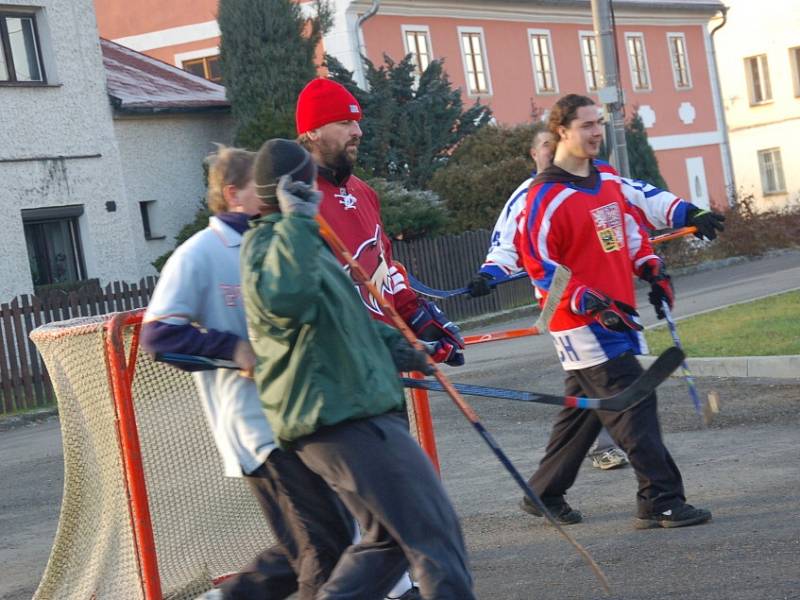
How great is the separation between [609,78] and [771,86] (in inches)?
1393

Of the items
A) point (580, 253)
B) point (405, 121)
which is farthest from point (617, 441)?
point (405, 121)

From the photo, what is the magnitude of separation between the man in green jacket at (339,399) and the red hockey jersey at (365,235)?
3.77 feet

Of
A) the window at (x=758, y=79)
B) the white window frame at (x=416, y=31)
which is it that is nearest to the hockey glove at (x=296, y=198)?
the white window frame at (x=416, y=31)

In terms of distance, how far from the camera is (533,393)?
16.2 ft

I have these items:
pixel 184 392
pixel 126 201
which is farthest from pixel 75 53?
pixel 184 392

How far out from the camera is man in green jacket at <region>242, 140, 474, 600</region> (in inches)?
155

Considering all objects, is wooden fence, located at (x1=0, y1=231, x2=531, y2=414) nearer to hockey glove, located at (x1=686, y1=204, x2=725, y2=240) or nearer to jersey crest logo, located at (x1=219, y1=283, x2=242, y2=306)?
hockey glove, located at (x1=686, y1=204, x2=725, y2=240)

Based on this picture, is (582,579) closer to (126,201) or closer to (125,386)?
(125,386)

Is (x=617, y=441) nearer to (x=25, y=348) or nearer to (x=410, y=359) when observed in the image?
(x=410, y=359)

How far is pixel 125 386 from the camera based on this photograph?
536 cm

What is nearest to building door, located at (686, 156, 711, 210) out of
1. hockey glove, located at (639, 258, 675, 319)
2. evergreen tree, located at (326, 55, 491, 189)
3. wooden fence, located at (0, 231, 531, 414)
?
evergreen tree, located at (326, 55, 491, 189)

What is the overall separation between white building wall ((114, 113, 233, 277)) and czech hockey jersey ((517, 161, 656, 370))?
1799 cm

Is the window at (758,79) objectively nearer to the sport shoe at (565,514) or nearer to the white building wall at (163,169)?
the white building wall at (163,169)

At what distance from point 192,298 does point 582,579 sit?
203 cm
